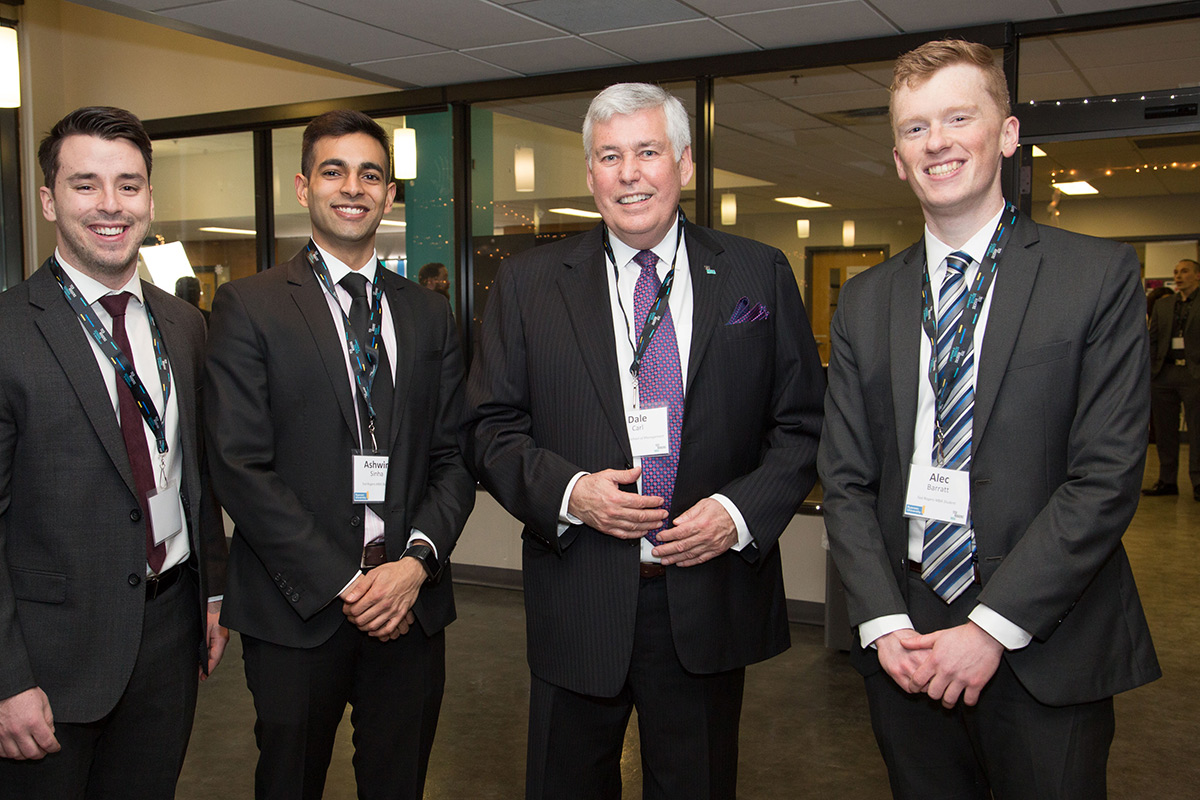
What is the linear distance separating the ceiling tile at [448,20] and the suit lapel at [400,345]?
2.30 meters

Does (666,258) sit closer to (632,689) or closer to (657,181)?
(657,181)

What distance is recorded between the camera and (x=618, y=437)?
1975 millimetres

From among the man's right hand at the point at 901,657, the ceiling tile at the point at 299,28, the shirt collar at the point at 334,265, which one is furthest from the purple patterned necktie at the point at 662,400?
the ceiling tile at the point at 299,28

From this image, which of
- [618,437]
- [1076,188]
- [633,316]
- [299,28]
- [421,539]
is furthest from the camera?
[1076,188]

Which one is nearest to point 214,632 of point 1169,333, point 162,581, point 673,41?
point 162,581

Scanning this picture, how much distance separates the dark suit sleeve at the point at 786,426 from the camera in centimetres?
199

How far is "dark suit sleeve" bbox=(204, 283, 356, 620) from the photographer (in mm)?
2006

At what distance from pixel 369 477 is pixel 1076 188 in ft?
34.9

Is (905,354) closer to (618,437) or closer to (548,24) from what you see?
(618,437)

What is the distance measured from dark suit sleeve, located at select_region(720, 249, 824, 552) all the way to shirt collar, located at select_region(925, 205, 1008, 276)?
1.06ft

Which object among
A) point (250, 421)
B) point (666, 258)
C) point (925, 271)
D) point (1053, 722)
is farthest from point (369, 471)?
point (1053, 722)

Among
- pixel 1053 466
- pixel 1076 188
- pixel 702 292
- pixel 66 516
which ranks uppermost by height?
pixel 1076 188

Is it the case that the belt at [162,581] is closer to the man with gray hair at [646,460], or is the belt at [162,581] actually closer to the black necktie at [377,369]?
the black necktie at [377,369]

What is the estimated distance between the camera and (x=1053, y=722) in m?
1.64
